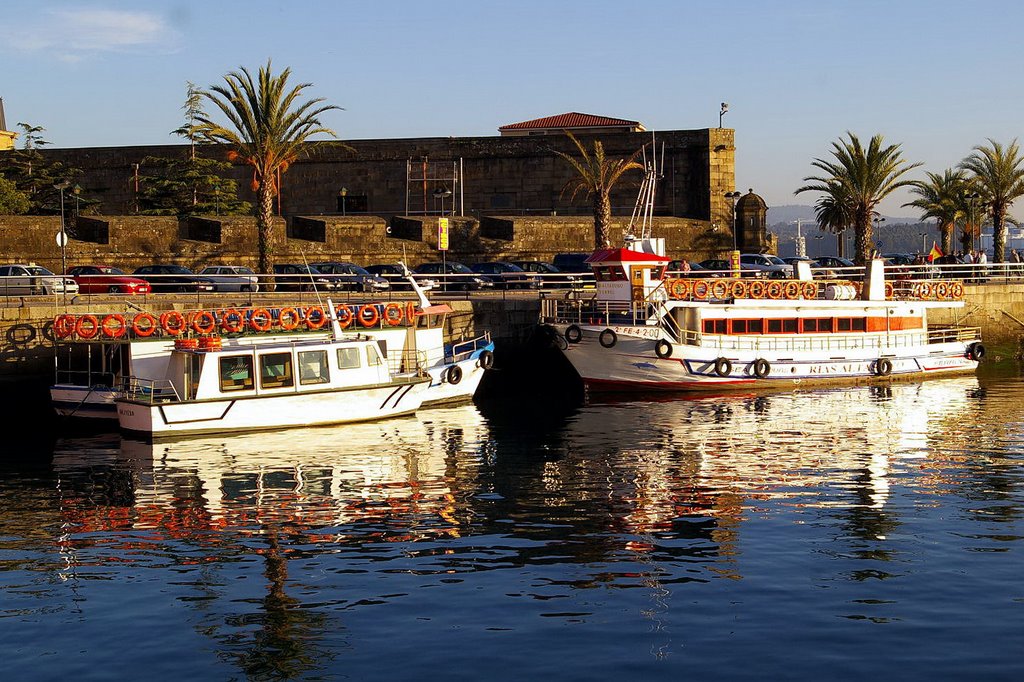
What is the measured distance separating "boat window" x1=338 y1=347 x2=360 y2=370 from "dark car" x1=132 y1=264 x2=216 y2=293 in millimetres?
11305

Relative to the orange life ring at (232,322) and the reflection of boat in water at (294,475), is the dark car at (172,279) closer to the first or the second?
the orange life ring at (232,322)

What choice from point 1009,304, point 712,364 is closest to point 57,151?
point 712,364

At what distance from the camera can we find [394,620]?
17750 millimetres

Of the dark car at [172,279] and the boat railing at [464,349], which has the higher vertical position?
the dark car at [172,279]

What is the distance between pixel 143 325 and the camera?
36500 mm

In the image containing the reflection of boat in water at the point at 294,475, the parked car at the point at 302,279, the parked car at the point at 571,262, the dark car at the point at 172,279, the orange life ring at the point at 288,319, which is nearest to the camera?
the reflection of boat in water at the point at 294,475

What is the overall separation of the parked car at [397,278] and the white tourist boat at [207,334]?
663cm

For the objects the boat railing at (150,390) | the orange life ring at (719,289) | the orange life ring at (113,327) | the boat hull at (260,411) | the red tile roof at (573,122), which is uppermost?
the red tile roof at (573,122)

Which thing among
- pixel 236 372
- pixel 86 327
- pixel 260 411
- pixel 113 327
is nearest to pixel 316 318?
pixel 236 372

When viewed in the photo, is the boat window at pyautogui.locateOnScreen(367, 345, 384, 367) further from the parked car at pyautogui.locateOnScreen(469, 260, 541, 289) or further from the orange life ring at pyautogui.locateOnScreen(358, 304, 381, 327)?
the parked car at pyautogui.locateOnScreen(469, 260, 541, 289)

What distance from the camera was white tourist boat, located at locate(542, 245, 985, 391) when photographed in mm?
43031

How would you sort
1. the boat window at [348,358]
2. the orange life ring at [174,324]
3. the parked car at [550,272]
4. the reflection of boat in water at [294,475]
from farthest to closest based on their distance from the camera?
the parked car at [550,272], the orange life ring at [174,324], the boat window at [348,358], the reflection of boat in water at [294,475]

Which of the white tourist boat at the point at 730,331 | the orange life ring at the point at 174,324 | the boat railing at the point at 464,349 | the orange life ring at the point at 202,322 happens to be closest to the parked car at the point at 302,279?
the boat railing at the point at 464,349

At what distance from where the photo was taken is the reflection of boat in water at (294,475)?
24516mm
